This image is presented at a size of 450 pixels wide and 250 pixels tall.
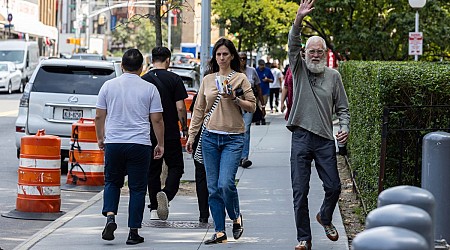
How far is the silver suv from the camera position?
14.8 metres

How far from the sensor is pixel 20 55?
1875 inches

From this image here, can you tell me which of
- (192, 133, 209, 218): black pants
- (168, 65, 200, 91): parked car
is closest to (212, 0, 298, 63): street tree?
(168, 65, 200, 91): parked car

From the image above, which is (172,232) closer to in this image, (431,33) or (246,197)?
(246,197)

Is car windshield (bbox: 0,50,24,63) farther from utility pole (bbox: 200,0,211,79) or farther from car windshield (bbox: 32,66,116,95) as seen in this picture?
utility pole (bbox: 200,0,211,79)

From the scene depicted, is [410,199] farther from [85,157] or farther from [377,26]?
[377,26]

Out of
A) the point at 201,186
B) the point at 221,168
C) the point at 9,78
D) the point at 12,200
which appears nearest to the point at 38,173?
the point at 12,200

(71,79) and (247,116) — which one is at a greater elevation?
(71,79)

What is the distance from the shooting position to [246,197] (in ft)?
39.9

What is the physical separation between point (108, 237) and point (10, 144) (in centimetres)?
1184

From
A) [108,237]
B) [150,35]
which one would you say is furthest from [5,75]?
[150,35]

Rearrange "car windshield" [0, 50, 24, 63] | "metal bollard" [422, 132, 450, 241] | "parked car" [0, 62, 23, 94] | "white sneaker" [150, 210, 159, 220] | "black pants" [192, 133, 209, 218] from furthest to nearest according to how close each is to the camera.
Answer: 1. "car windshield" [0, 50, 24, 63]
2. "parked car" [0, 62, 23, 94]
3. "white sneaker" [150, 210, 159, 220]
4. "black pants" [192, 133, 209, 218]
5. "metal bollard" [422, 132, 450, 241]

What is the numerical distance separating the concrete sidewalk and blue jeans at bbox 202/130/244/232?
1.11ft

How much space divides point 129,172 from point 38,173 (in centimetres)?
255

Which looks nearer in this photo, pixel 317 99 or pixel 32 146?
pixel 317 99
